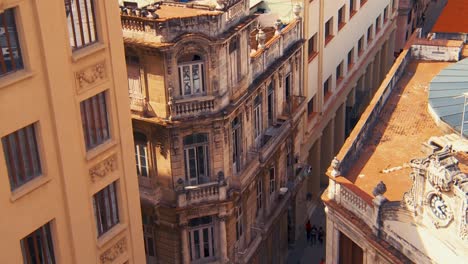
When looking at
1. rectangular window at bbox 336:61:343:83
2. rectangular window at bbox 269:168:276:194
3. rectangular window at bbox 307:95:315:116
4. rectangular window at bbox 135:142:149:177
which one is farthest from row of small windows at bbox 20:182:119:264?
rectangular window at bbox 336:61:343:83

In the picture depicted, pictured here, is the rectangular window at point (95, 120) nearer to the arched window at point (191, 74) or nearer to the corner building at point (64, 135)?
the corner building at point (64, 135)

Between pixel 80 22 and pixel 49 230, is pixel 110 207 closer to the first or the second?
pixel 49 230

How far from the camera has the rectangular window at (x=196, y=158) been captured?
3688 centimetres

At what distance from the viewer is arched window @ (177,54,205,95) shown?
1380 inches

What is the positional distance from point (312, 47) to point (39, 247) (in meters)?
33.7

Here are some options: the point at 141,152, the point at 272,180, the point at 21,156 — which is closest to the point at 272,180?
the point at 272,180

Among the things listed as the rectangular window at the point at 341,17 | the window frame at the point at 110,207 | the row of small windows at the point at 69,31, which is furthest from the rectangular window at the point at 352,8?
the row of small windows at the point at 69,31

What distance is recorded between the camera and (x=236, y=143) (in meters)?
39.6

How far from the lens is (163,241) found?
3931 cm

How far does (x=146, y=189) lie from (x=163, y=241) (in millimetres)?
3559

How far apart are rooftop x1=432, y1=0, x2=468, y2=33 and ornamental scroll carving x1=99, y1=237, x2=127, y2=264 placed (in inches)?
1683

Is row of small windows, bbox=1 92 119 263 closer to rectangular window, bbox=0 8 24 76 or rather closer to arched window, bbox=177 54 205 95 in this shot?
rectangular window, bbox=0 8 24 76

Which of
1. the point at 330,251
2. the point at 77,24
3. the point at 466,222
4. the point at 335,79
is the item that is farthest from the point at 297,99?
the point at 77,24

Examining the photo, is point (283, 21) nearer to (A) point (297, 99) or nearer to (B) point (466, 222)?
(A) point (297, 99)
